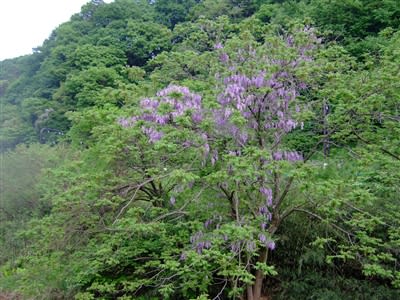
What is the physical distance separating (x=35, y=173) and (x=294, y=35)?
11103 millimetres

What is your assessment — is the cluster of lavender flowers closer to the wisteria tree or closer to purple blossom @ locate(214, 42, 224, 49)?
the wisteria tree

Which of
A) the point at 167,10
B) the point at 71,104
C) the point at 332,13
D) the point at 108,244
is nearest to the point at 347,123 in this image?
the point at 108,244

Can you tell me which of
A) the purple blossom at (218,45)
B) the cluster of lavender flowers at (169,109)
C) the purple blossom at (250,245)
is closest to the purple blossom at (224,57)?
the purple blossom at (218,45)

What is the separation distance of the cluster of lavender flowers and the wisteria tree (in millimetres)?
15

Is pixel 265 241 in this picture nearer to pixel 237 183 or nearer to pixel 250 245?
pixel 250 245

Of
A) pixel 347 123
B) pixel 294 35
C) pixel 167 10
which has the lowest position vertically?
pixel 347 123

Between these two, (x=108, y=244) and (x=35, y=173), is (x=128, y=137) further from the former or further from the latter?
(x=35, y=173)

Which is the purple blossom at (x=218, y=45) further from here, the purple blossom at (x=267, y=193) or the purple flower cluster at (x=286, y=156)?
the purple blossom at (x=267, y=193)

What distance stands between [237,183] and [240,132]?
825mm

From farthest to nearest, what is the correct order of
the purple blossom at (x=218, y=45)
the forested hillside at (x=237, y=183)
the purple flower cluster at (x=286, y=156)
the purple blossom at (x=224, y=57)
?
the purple blossom at (x=218, y=45) → the purple blossom at (x=224, y=57) → the purple flower cluster at (x=286, y=156) → the forested hillside at (x=237, y=183)

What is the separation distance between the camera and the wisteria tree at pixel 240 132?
5773 millimetres

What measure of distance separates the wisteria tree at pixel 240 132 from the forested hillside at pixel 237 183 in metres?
0.02

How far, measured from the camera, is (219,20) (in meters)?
7.44

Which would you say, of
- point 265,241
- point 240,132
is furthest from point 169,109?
point 265,241
